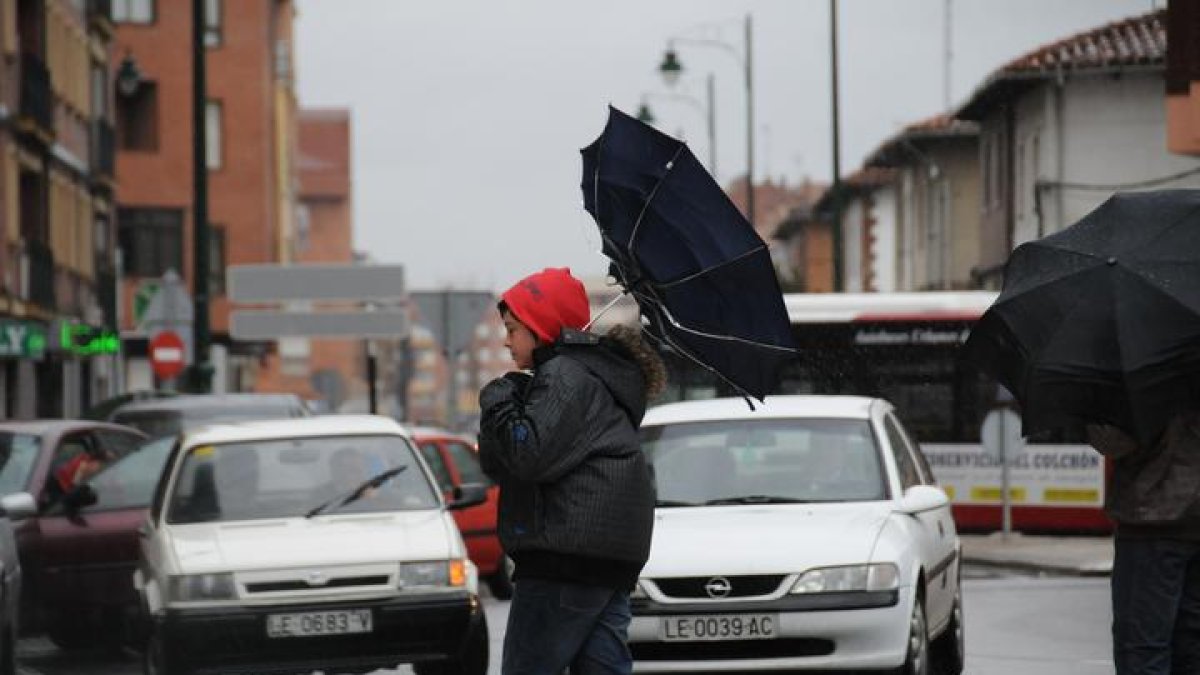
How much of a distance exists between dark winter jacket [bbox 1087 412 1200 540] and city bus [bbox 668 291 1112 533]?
66.1 ft

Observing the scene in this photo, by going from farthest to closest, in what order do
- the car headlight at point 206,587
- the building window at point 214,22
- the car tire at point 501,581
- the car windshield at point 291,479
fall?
the building window at point 214,22, the car tire at point 501,581, the car windshield at point 291,479, the car headlight at point 206,587

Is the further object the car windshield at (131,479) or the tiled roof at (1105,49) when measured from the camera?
the tiled roof at (1105,49)

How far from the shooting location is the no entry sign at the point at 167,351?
105 ft

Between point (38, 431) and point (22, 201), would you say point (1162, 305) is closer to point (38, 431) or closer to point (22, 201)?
point (38, 431)

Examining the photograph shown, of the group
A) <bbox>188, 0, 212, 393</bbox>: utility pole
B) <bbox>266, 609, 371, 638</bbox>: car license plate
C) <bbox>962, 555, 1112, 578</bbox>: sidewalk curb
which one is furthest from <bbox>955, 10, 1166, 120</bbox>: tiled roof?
<bbox>266, 609, 371, 638</bbox>: car license plate

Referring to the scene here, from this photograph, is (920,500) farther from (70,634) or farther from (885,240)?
(885,240)

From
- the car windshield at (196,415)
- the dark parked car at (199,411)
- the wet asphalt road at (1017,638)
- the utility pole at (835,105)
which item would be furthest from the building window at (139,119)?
the wet asphalt road at (1017,638)

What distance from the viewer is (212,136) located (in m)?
75.1

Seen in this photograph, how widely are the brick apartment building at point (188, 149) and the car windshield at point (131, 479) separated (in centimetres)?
5353

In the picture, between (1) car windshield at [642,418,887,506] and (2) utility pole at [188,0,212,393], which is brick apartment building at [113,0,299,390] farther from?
(1) car windshield at [642,418,887,506]

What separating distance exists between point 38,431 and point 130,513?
1.22m

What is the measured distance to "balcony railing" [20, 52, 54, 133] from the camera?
144 ft

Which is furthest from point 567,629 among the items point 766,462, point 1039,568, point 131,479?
point 1039,568

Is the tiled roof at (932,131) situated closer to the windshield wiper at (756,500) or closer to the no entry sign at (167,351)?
the no entry sign at (167,351)
